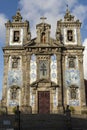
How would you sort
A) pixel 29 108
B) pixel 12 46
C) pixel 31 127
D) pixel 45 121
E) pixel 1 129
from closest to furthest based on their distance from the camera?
pixel 1 129 < pixel 31 127 < pixel 45 121 < pixel 29 108 < pixel 12 46

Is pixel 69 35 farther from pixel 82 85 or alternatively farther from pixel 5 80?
pixel 5 80

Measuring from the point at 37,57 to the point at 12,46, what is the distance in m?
3.57

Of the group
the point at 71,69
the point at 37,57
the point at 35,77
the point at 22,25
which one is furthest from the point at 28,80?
the point at 22,25

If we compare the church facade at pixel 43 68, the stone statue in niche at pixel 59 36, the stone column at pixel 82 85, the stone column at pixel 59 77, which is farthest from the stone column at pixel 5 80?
the stone column at pixel 82 85

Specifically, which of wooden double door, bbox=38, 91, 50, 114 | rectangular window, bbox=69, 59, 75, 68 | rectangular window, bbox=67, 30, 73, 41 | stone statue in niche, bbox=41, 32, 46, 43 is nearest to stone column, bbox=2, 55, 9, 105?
wooden double door, bbox=38, 91, 50, 114

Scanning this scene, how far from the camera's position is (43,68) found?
1323 inches

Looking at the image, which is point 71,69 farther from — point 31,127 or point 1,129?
point 1,129

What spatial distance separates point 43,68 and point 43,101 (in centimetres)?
398

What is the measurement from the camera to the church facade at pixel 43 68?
32469 mm

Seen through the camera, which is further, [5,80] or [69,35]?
[69,35]

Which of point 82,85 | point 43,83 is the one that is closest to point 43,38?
point 43,83

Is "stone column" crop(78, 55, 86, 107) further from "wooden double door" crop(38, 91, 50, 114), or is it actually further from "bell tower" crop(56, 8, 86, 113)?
"wooden double door" crop(38, 91, 50, 114)

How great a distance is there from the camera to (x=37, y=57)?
111 ft

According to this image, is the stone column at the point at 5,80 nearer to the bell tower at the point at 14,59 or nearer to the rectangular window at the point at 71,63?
the bell tower at the point at 14,59
